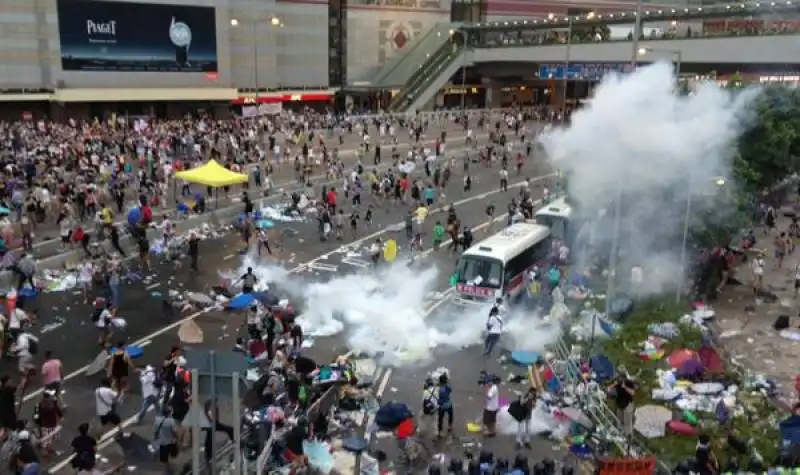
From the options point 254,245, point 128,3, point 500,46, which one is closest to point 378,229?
point 254,245

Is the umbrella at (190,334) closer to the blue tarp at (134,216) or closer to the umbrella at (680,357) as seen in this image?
the blue tarp at (134,216)

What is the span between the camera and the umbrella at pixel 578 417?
41.0 feet

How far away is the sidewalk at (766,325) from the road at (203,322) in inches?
228

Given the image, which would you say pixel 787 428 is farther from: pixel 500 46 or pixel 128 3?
pixel 500 46

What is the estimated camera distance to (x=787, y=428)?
1186cm

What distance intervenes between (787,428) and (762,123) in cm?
1128

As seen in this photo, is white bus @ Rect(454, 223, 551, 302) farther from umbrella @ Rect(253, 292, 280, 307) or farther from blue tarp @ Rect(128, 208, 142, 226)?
blue tarp @ Rect(128, 208, 142, 226)

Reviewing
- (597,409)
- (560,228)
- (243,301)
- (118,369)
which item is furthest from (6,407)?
(560,228)

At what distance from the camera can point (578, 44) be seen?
189 ft

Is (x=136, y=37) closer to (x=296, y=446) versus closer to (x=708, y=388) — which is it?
(x=296, y=446)

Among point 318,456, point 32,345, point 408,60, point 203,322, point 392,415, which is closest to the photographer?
point 318,456

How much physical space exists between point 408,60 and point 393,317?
53222mm

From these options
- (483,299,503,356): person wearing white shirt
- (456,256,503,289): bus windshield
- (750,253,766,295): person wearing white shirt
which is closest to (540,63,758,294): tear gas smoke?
(750,253,766,295): person wearing white shirt

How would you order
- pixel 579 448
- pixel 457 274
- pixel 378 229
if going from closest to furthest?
pixel 579 448 < pixel 457 274 < pixel 378 229
